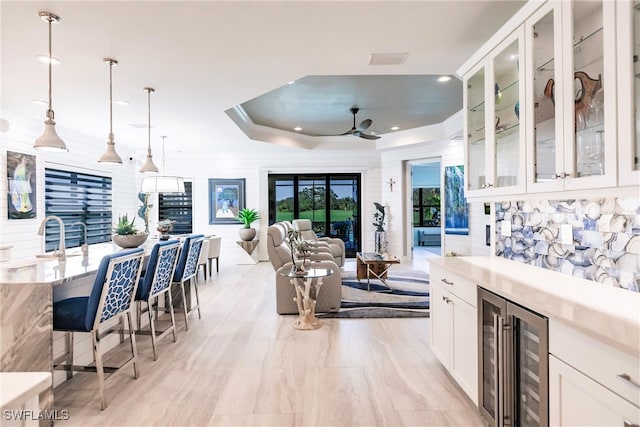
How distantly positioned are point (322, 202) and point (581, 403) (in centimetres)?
766

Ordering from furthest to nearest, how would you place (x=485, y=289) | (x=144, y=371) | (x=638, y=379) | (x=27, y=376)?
(x=144, y=371) < (x=485, y=289) < (x=638, y=379) < (x=27, y=376)

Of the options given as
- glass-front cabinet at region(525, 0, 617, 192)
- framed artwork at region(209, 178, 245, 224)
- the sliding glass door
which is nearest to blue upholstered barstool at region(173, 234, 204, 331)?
glass-front cabinet at region(525, 0, 617, 192)

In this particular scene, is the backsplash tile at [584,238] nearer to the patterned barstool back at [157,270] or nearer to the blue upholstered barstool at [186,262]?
the patterned barstool back at [157,270]

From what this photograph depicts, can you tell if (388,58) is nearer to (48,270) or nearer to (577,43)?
(577,43)

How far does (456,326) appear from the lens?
2.37 metres

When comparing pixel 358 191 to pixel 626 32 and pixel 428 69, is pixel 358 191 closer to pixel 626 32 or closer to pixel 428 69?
pixel 428 69

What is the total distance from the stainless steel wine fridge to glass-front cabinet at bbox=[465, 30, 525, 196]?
82 cm

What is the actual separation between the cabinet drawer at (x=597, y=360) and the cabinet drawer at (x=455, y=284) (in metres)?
0.68

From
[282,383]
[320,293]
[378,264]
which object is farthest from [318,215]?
[282,383]

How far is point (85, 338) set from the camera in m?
2.94

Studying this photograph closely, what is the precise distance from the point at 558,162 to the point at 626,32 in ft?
2.03

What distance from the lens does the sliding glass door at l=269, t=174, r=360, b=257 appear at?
28.7ft

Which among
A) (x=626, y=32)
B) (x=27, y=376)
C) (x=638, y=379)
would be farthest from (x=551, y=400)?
(x=27, y=376)

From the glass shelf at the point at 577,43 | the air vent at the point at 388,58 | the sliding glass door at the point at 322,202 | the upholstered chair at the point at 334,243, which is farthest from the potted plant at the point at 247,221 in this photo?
the glass shelf at the point at 577,43
